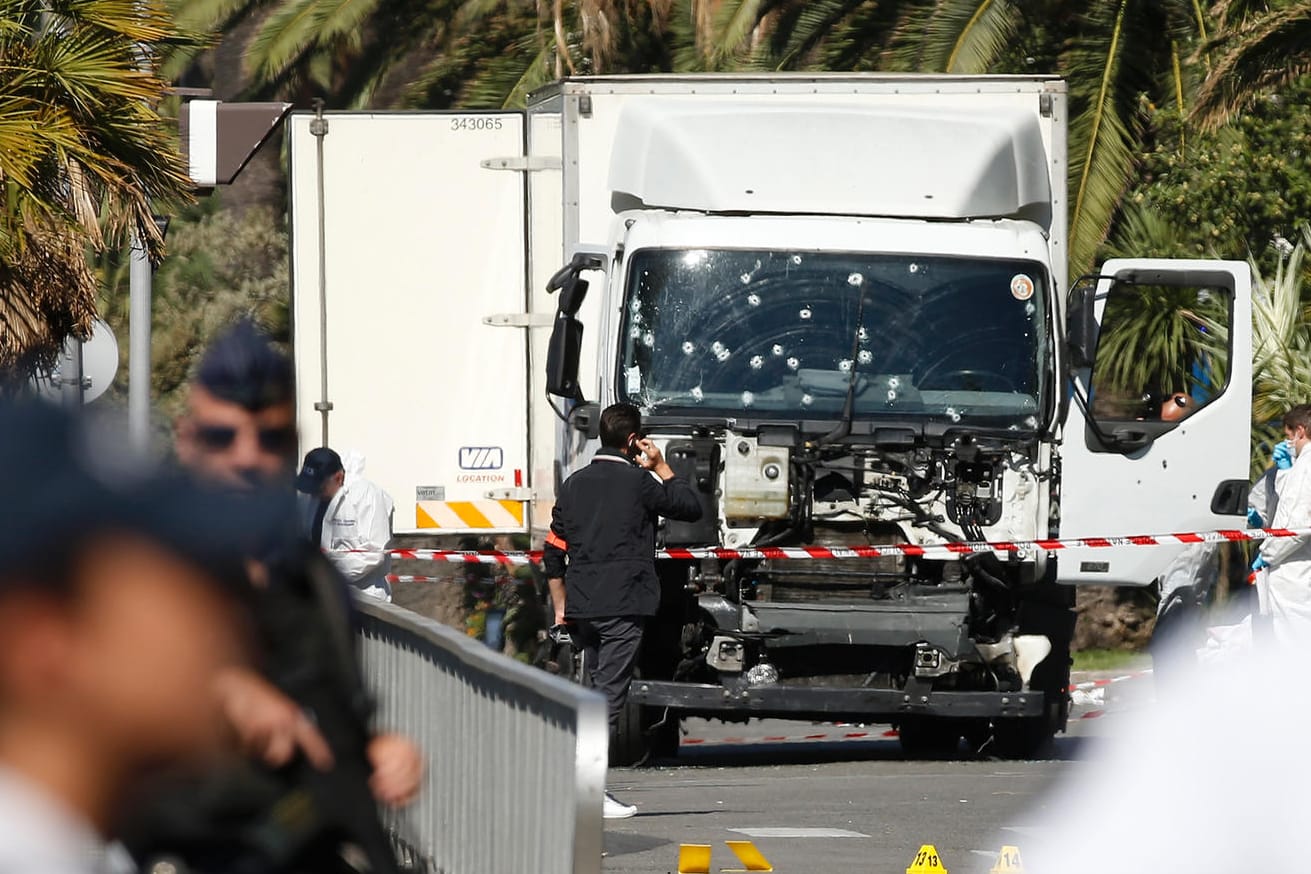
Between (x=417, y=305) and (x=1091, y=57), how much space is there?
32.7 ft

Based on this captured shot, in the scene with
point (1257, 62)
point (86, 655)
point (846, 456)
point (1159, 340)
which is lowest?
point (846, 456)

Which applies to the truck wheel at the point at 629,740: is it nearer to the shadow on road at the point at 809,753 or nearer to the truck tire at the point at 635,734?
the truck tire at the point at 635,734

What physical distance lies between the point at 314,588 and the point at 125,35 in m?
9.95

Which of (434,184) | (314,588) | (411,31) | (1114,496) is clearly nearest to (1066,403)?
(1114,496)

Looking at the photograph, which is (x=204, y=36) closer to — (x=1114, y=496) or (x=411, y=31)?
(x=1114, y=496)

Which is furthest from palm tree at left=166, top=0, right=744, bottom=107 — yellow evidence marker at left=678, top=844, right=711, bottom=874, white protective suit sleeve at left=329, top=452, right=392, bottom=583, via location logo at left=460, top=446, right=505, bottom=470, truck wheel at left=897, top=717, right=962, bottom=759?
yellow evidence marker at left=678, top=844, right=711, bottom=874

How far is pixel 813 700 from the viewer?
1115 cm

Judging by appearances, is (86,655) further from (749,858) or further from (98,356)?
(98,356)

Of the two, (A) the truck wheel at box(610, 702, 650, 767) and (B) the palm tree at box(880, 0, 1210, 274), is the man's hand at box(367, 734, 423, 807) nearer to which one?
(A) the truck wheel at box(610, 702, 650, 767)

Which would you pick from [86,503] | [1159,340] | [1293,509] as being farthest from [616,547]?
[1159,340]

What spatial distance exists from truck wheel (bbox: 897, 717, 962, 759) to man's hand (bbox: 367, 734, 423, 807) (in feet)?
32.9

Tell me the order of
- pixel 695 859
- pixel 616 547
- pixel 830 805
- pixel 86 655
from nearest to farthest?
1. pixel 86 655
2. pixel 695 859
3. pixel 616 547
4. pixel 830 805

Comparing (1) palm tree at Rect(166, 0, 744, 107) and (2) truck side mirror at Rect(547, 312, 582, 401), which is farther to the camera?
(1) palm tree at Rect(166, 0, 744, 107)

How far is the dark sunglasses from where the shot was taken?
285 cm
